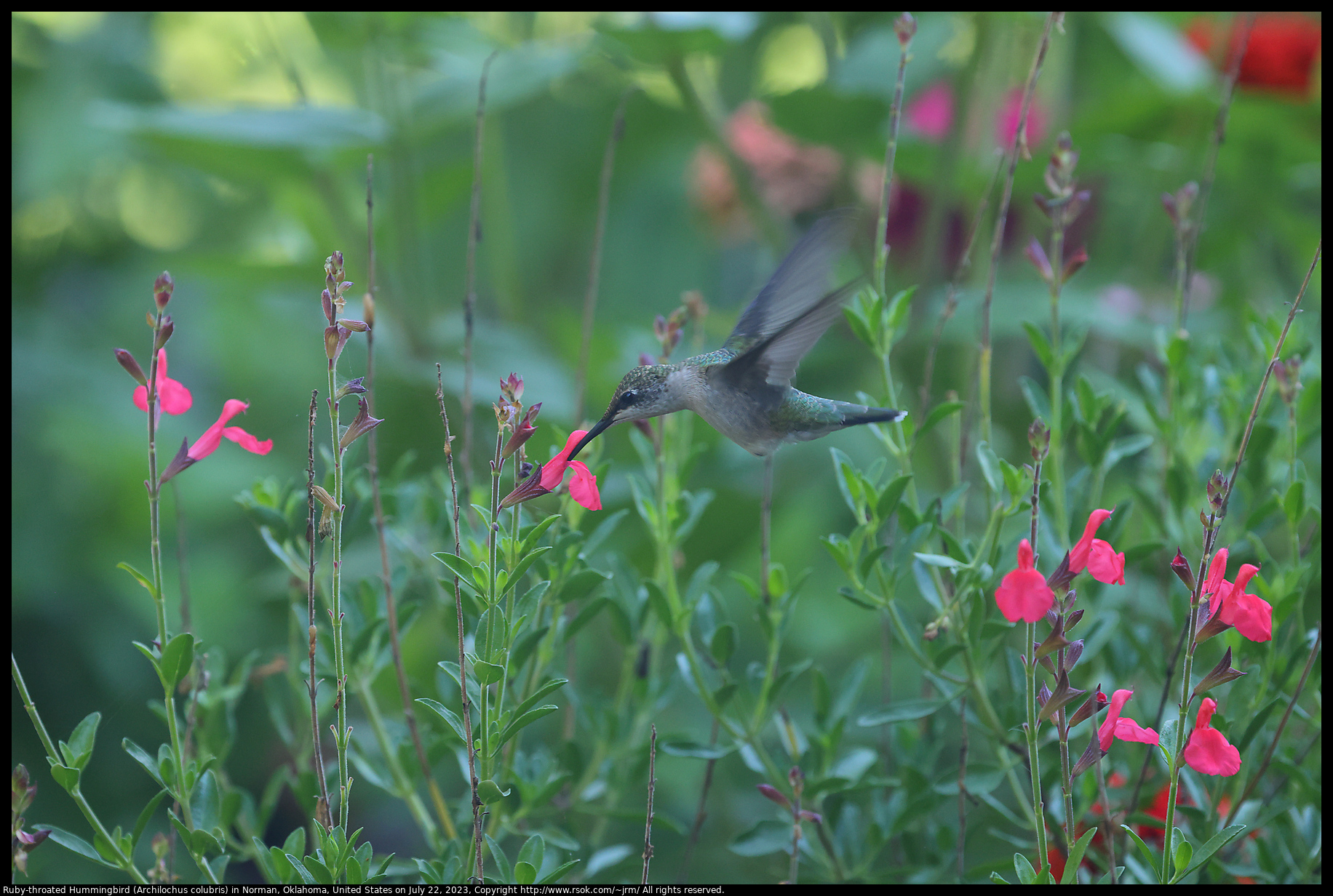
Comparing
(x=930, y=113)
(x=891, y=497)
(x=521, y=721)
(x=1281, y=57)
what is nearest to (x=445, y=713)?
(x=521, y=721)

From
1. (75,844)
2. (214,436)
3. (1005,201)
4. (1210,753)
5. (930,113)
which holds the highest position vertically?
(930,113)

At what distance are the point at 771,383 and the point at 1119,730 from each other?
26cm

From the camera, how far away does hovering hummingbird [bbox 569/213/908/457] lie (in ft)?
1.77

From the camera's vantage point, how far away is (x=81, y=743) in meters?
0.48

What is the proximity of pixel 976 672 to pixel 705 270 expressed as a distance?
135 cm

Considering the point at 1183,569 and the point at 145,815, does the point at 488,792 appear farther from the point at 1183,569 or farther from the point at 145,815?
the point at 1183,569

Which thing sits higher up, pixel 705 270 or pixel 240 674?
pixel 705 270

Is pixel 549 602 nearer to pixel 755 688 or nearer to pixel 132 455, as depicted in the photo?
pixel 755 688

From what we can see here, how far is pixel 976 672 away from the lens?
0.54 m

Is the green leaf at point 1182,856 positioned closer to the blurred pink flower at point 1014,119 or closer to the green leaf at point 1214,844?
the green leaf at point 1214,844

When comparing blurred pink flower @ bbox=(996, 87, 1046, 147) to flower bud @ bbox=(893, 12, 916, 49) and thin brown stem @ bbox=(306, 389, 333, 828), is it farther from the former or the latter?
thin brown stem @ bbox=(306, 389, 333, 828)

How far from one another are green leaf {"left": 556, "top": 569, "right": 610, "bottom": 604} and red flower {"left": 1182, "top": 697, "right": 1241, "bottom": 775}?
28 cm

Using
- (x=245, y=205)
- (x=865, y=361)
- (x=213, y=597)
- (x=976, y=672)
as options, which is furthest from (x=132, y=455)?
(x=976, y=672)

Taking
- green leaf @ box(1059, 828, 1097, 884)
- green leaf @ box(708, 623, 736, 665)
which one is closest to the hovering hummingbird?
green leaf @ box(708, 623, 736, 665)
